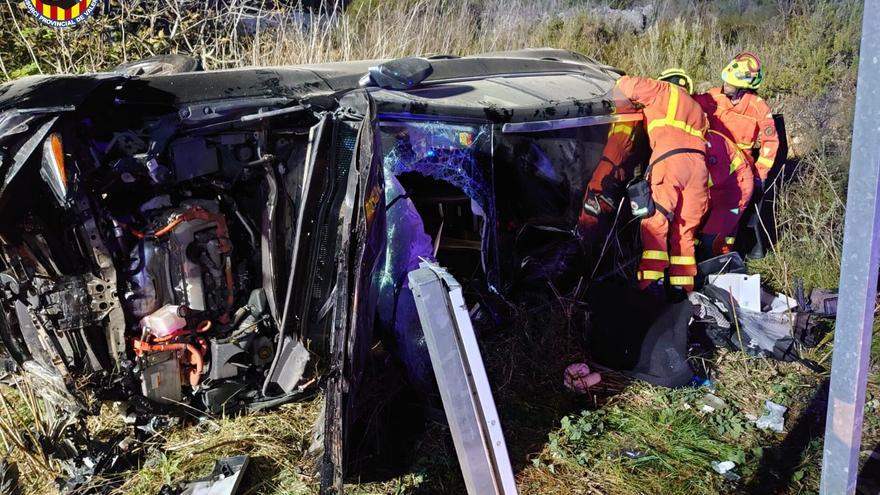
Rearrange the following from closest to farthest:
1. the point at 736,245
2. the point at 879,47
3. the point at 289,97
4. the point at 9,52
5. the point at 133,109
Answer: the point at 879,47, the point at 133,109, the point at 289,97, the point at 736,245, the point at 9,52

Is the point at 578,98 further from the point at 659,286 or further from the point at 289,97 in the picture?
the point at 289,97

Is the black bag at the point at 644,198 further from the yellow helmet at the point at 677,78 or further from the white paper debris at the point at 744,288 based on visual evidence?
the yellow helmet at the point at 677,78

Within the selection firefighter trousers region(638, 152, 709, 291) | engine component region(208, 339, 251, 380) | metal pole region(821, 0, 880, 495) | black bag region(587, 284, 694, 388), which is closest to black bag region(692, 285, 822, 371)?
firefighter trousers region(638, 152, 709, 291)

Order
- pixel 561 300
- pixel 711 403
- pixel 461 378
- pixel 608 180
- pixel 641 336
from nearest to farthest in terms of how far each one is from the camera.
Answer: pixel 461 378 → pixel 711 403 → pixel 641 336 → pixel 561 300 → pixel 608 180

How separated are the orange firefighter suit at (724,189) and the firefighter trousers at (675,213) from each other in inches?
25.0

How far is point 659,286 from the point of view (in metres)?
4.55

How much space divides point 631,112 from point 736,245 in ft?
5.98

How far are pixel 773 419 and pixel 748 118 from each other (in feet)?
9.77

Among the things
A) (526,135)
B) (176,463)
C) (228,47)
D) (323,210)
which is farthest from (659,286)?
(228,47)

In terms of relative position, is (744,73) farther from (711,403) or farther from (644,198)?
(711,403)

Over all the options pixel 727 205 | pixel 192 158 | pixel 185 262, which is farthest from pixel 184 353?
pixel 727 205

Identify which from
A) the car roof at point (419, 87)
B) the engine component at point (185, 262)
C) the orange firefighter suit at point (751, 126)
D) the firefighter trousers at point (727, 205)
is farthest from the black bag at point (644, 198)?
the engine component at point (185, 262)

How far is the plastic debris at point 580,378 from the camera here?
371cm

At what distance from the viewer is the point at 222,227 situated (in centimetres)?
302
